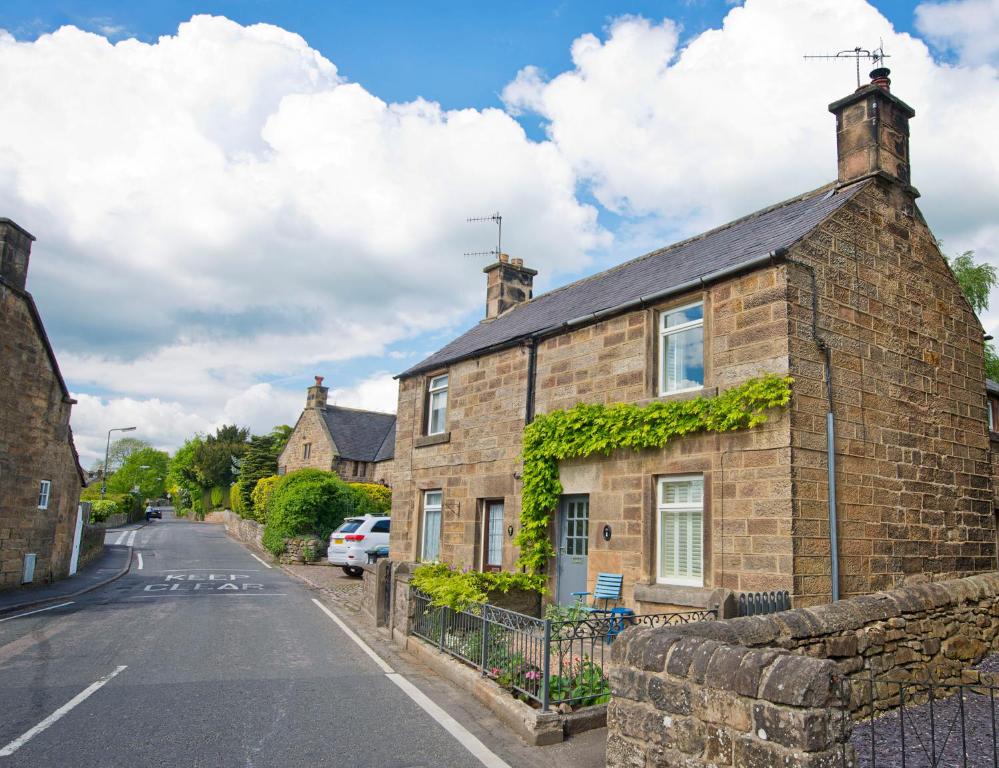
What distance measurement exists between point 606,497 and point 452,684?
4.75 meters

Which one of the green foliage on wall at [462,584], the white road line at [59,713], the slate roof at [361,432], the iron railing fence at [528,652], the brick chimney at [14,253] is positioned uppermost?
the brick chimney at [14,253]

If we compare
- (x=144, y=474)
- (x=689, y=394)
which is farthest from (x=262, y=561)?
(x=144, y=474)

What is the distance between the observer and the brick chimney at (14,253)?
17.9 metres

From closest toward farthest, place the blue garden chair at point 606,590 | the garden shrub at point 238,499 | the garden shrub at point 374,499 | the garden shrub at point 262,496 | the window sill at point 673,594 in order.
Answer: the window sill at point 673,594 < the blue garden chair at point 606,590 < the garden shrub at point 374,499 < the garden shrub at point 262,496 < the garden shrub at point 238,499

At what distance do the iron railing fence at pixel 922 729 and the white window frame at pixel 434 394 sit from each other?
11.3 metres

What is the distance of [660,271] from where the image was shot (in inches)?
570

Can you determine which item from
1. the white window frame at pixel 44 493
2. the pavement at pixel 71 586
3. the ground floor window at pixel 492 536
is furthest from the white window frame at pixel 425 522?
the white window frame at pixel 44 493

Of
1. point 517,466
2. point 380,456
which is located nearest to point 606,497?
point 517,466

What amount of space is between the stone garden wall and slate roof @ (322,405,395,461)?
34099 mm

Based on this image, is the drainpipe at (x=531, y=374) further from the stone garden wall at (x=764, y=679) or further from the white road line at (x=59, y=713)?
the white road line at (x=59, y=713)

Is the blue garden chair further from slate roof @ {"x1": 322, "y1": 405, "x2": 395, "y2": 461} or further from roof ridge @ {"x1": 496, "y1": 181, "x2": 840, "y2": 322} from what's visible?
slate roof @ {"x1": 322, "y1": 405, "x2": 395, "y2": 461}

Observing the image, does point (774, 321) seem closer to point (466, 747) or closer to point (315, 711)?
point (466, 747)

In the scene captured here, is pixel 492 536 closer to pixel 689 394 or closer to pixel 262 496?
pixel 689 394

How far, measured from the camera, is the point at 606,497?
1248 cm
